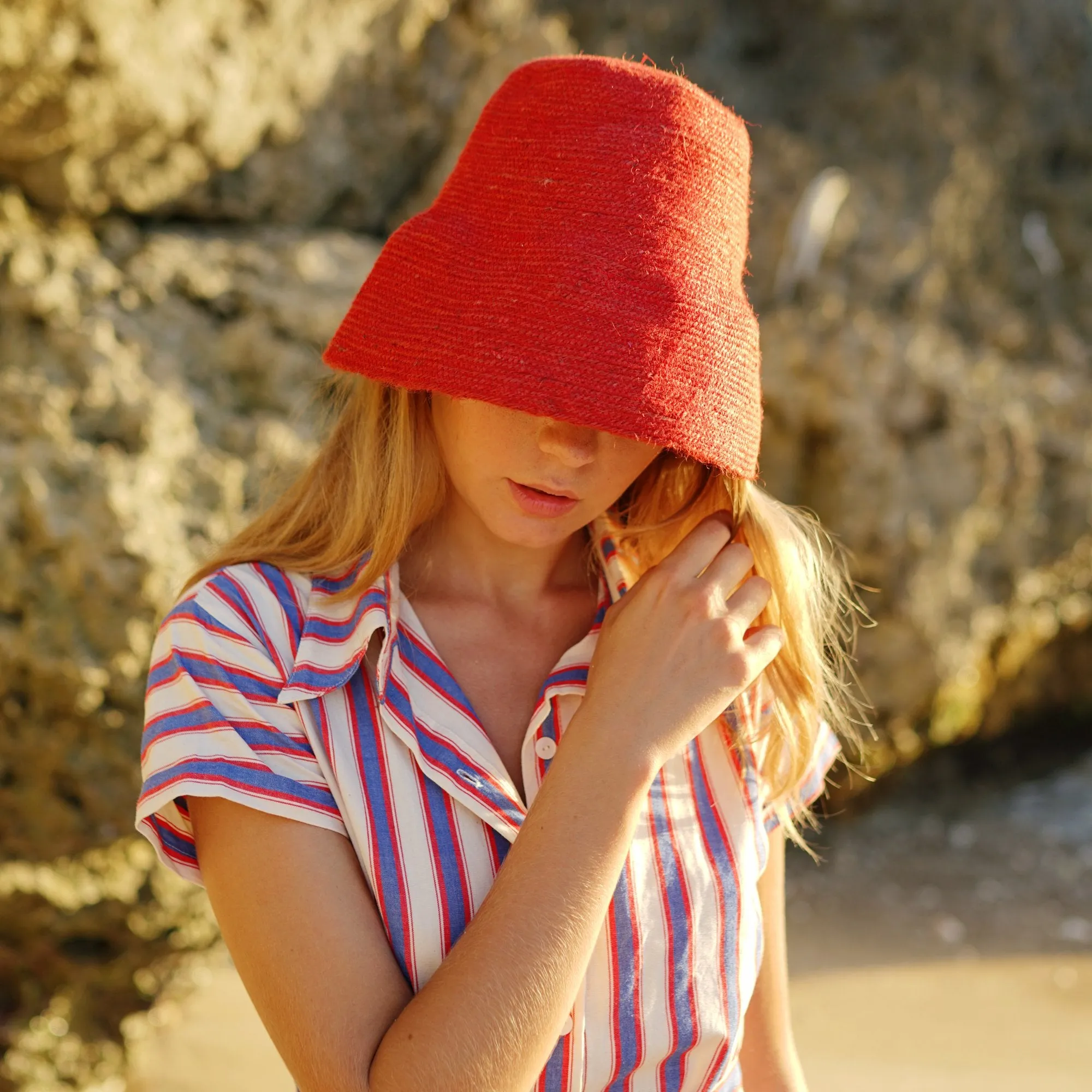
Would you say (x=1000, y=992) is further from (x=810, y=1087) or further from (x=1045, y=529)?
(x=1045, y=529)

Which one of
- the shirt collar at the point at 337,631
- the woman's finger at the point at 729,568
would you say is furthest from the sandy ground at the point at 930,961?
the woman's finger at the point at 729,568

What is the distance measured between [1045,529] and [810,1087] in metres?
2.14

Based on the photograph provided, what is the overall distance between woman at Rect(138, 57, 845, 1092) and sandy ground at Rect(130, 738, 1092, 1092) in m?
1.79

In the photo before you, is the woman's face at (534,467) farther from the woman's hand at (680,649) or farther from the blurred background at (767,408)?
the blurred background at (767,408)

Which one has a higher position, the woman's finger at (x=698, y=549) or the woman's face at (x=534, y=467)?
the woman's face at (x=534, y=467)

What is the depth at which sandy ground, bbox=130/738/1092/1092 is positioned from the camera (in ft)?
9.66

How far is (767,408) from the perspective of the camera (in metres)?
3.75

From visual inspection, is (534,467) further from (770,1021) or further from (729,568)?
(770,1021)

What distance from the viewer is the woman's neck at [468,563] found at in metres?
1.56

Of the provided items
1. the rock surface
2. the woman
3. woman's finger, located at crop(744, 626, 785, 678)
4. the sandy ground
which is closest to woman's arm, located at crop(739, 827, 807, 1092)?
the woman

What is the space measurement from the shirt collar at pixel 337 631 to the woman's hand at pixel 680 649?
10.3 inches

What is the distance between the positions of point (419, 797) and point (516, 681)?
263 millimetres

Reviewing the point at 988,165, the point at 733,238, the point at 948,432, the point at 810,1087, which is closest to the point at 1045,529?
the point at 948,432

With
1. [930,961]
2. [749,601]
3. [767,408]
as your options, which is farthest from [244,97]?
[930,961]
